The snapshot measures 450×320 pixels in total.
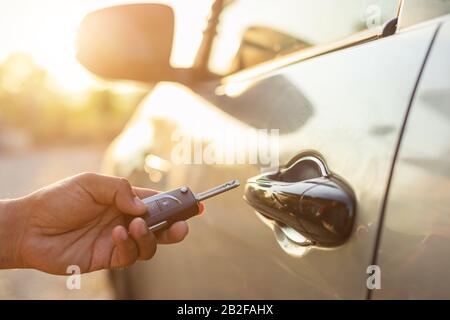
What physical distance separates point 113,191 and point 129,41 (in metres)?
0.86

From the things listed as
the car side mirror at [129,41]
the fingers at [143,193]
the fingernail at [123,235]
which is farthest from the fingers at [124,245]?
the car side mirror at [129,41]

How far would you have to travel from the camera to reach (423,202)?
3.64 ft

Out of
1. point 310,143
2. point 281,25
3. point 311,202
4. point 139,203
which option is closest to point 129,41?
point 281,25

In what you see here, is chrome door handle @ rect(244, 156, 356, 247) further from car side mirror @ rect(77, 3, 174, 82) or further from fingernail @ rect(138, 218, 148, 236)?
car side mirror @ rect(77, 3, 174, 82)

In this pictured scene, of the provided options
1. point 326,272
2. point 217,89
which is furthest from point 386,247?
point 217,89

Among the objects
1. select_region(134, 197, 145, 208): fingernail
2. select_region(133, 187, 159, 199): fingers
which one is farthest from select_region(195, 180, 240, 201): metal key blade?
select_region(133, 187, 159, 199): fingers

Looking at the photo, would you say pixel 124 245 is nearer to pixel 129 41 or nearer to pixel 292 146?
pixel 292 146

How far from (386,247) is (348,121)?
→ 286 mm

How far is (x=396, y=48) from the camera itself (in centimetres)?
132

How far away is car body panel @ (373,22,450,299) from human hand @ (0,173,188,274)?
2.27 ft

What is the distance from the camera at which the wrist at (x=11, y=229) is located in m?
1.81

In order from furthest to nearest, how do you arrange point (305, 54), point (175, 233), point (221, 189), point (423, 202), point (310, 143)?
point (305, 54), point (175, 233), point (221, 189), point (310, 143), point (423, 202)

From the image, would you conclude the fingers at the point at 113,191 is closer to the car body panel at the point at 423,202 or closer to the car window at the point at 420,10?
the car body panel at the point at 423,202
